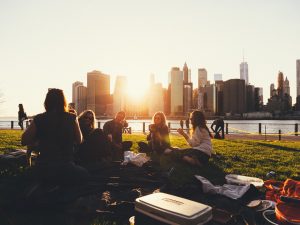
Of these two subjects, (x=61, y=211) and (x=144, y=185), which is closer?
(x=61, y=211)

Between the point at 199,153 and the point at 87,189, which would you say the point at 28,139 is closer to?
the point at 87,189

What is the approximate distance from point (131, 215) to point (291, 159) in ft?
Result: 23.0

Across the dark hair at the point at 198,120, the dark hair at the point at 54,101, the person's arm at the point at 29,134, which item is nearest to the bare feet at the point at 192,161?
the dark hair at the point at 198,120

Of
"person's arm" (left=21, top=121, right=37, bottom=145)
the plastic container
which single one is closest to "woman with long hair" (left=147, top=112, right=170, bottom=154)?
the plastic container

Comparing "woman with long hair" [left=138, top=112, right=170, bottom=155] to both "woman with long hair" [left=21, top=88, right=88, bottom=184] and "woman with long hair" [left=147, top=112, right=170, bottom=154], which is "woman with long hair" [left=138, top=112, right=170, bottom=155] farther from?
"woman with long hair" [left=21, top=88, right=88, bottom=184]

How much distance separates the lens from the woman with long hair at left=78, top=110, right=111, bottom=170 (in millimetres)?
7246

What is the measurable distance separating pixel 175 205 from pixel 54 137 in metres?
2.48

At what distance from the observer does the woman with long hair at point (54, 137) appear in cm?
455

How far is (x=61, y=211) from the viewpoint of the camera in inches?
156

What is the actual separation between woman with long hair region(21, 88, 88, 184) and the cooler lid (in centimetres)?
198

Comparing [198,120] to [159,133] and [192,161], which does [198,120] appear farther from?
[159,133]

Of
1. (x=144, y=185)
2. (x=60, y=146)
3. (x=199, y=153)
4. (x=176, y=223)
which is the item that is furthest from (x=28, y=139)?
(x=199, y=153)

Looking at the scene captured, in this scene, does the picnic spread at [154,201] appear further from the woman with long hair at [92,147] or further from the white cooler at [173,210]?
the woman with long hair at [92,147]

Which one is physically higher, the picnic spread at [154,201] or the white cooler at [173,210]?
the white cooler at [173,210]
